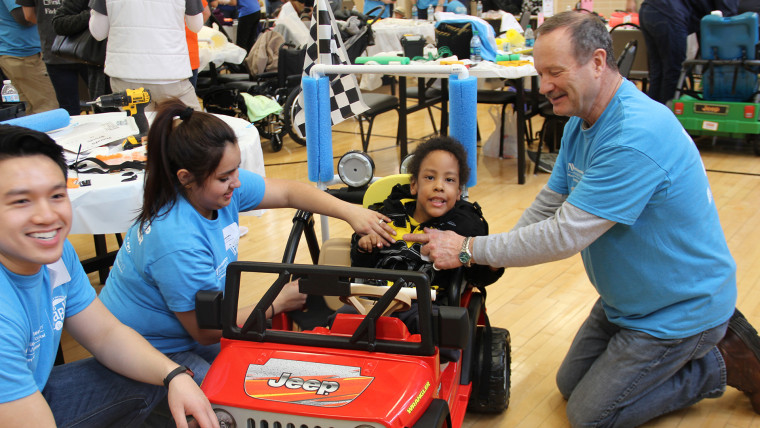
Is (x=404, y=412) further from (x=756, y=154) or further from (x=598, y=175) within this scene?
(x=756, y=154)

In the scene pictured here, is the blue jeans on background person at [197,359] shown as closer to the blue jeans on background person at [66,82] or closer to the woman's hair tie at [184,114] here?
the woman's hair tie at [184,114]

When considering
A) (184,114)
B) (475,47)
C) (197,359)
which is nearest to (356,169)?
(184,114)

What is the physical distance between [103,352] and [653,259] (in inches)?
59.8

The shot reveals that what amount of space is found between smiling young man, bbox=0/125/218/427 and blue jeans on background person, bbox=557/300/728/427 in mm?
1257

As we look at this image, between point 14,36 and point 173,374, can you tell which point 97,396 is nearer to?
point 173,374

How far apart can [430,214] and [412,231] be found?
87 mm

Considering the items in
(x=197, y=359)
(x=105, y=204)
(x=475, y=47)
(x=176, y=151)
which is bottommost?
(x=197, y=359)

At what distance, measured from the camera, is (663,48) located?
5301mm

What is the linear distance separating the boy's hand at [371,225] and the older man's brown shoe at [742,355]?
1132mm

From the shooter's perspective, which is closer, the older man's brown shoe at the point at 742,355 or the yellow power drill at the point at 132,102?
the older man's brown shoe at the point at 742,355

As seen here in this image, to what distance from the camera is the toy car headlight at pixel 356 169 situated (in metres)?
2.26

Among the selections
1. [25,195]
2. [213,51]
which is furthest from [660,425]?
[213,51]

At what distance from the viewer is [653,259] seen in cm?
186

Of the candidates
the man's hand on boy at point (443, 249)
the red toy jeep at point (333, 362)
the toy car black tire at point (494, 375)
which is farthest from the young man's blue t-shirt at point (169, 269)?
the toy car black tire at point (494, 375)
